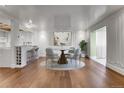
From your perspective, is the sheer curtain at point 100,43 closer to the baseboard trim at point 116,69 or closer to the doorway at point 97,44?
the doorway at point 97,44

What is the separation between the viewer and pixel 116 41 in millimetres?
5102

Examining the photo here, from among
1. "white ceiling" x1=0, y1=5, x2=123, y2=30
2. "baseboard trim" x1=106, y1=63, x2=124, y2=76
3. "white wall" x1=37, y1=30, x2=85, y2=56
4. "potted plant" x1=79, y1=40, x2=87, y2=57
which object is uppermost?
"white ceiling" x1=0, y1=5, x2=123, y2=30

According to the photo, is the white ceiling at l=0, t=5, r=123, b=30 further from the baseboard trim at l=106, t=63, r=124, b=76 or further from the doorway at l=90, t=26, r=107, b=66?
the doorway at l=90, t=26, r=107, b=66

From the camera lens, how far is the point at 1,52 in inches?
240

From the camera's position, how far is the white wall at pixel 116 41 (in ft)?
15.3

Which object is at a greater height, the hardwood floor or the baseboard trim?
the baseboard trim

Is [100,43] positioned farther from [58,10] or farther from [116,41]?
[58,10]

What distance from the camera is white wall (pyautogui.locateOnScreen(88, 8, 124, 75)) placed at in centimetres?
467

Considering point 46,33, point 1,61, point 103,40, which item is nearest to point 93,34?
point 103,40

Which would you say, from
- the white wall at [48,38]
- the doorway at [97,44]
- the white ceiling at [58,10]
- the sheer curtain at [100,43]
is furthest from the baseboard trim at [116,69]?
the white wall at [48,38]

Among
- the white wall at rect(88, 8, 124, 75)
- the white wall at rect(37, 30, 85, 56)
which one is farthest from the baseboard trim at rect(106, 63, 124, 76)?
the white wall at rect(37, 30, 85, 56)
